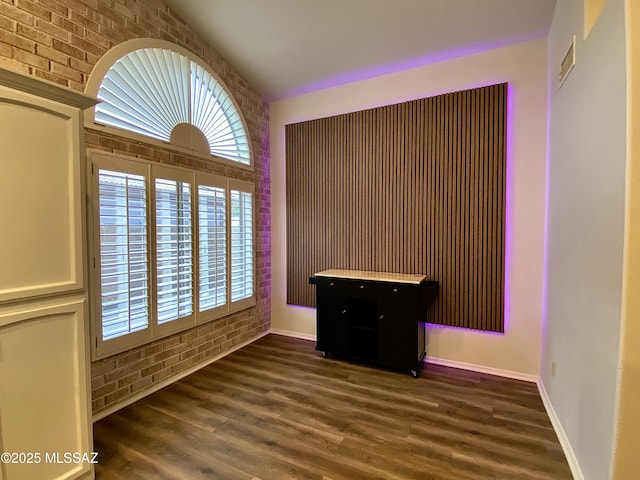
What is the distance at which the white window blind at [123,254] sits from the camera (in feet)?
7.58

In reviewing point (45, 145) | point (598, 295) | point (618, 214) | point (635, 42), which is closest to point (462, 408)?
point (598, 295)

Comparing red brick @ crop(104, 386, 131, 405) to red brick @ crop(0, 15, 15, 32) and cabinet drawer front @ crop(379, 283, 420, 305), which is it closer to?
cabinet drawer front @ crop(379, 283, 420, 305)

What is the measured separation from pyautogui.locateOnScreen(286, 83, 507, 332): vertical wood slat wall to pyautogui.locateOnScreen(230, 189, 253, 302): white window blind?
23.0 inches

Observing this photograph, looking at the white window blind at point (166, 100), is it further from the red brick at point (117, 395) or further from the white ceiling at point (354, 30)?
the red brick at point (117, 395)

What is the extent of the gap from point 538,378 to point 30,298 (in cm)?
387

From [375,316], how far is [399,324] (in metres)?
0.34

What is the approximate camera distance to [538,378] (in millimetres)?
2861

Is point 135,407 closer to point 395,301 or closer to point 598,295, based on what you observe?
point 395,301

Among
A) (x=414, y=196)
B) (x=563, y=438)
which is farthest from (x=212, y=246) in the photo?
(x=563, y=438)

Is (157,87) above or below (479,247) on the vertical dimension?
above

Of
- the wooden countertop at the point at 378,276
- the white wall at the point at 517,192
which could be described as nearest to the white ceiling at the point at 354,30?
the white wall at the point at 517,192

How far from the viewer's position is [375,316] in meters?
3.30

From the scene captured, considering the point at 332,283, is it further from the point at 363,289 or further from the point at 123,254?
the point at 123,254

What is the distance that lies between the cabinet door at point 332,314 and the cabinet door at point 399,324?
422 mm
